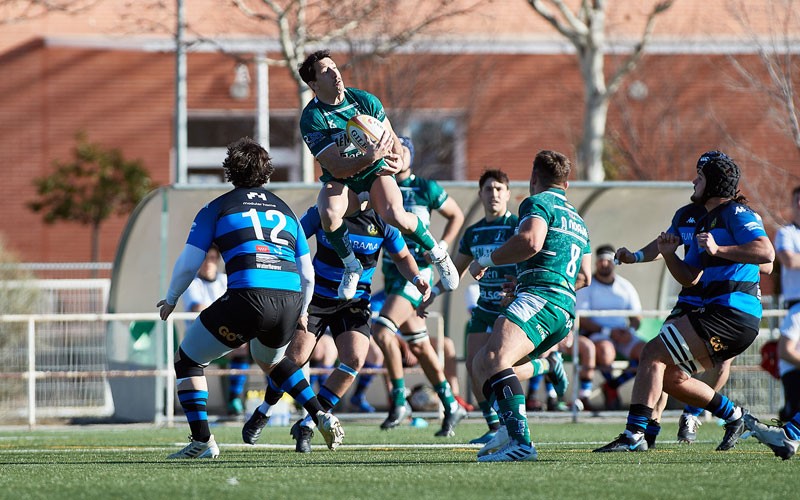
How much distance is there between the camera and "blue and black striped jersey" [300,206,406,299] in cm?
941

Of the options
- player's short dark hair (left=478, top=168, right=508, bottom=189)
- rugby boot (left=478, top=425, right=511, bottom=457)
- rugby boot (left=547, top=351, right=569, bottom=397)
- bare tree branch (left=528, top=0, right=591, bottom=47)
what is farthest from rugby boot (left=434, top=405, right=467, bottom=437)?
bare tree branch (left=528, top=0, right=591, bottom=47)

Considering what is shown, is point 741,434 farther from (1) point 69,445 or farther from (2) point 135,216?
(2) point 135,216

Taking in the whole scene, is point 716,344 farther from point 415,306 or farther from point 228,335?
point 415,306

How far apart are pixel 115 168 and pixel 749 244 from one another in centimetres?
1841

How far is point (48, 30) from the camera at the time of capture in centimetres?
2781

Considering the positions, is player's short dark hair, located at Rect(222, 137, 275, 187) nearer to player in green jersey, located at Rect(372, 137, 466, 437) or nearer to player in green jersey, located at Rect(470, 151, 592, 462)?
player in green jersey, located at Rect(470, 151, 592, 462)

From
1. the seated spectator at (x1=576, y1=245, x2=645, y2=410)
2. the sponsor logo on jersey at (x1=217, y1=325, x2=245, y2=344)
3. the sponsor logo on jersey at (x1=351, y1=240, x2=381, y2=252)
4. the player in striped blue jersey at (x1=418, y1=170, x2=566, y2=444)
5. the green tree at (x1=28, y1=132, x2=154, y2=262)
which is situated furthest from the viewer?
the green tree at (x1=28, y1=132, x2=154, y2=262)

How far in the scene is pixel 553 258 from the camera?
761 centimetres

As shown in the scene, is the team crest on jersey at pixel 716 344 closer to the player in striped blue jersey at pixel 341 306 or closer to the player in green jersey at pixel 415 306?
the player in striped blue jersey at pixel 341 306

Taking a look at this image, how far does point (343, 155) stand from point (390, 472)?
2649mm

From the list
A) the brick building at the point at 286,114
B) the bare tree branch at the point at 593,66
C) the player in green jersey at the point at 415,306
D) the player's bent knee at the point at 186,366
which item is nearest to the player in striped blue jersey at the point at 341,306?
the player in green jersey at the point at 415,306

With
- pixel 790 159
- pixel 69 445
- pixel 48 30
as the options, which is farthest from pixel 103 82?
pixel 69 445

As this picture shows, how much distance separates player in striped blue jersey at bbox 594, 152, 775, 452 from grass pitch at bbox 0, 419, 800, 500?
0.43m

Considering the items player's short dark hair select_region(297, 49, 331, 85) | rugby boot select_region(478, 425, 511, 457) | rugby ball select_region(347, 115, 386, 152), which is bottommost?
rugby boot select_region(478, 425, 511, 457)
